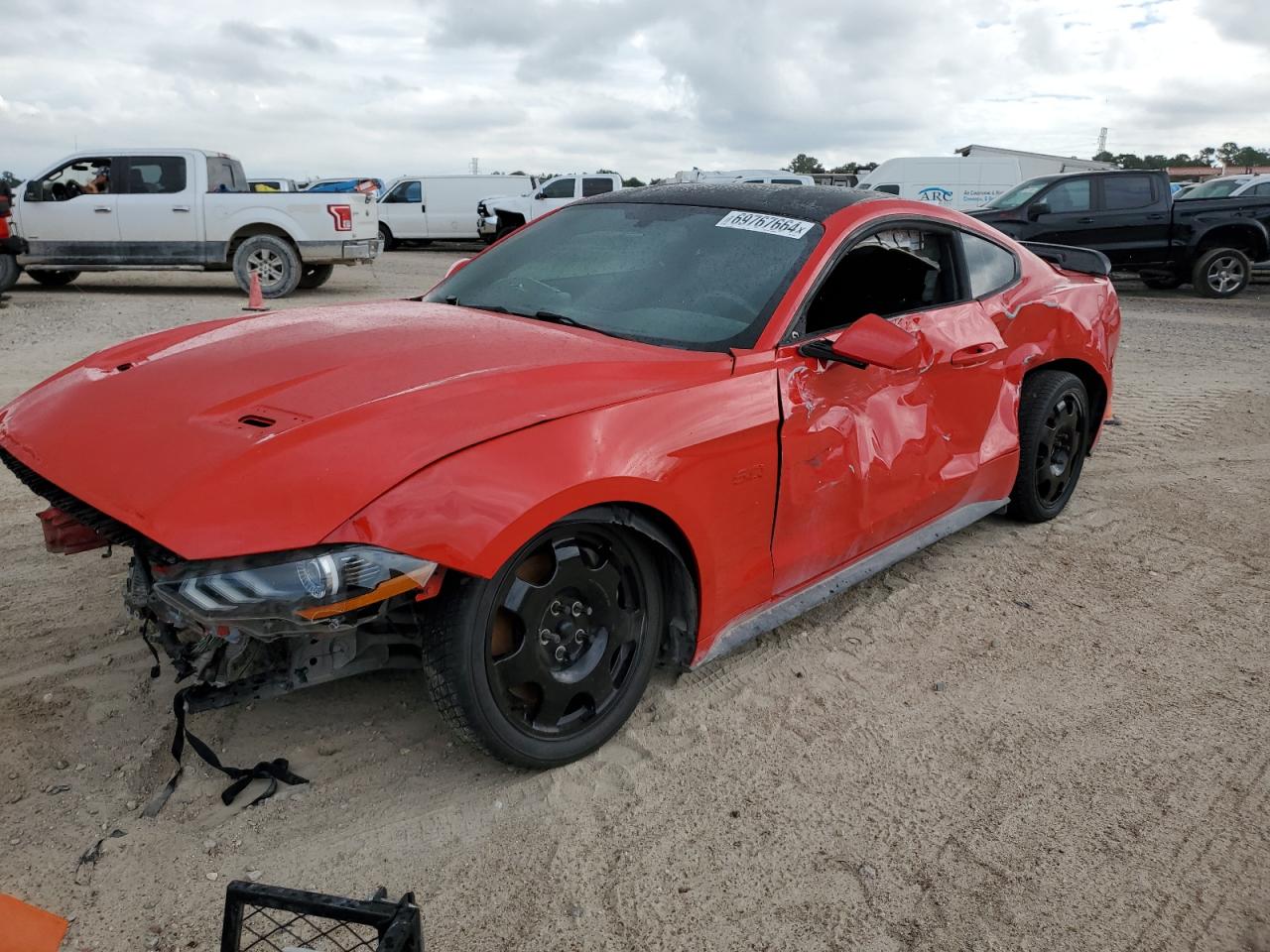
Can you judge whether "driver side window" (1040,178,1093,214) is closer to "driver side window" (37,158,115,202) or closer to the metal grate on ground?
"driver side window" (37,158,115,202)

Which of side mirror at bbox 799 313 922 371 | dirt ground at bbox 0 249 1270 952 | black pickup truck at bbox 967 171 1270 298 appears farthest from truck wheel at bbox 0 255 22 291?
black pickup truck at bbox 967 171 1270 298

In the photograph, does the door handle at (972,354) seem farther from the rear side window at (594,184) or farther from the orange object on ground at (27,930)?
the rear side window at (594,184)

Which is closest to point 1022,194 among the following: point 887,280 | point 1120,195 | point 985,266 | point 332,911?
point 1120,195

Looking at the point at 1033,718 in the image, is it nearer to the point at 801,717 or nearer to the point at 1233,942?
the point at 801,717

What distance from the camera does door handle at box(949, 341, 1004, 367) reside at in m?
3.79

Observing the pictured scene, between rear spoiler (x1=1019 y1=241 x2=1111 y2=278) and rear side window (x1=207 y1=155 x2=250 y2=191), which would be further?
rear side window (x1=207 y1=155 x2=250 y2=191)

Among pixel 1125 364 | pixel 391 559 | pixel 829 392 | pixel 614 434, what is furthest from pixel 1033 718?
pixel 1125 364

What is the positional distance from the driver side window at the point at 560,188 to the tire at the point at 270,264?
10613 mm

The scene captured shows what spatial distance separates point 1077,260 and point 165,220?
37.7 ft

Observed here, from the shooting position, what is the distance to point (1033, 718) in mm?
3092

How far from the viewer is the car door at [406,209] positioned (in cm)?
2325

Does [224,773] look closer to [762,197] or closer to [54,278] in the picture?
[762,197]

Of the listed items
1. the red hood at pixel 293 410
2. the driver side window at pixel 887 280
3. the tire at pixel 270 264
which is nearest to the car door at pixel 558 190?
the tire at pixel 270 264

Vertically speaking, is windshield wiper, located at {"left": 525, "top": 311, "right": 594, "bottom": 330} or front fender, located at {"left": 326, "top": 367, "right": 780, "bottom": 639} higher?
windshield wiper, located at {"left": 525, "top": 311, "right": 594, "bottom": 330}
